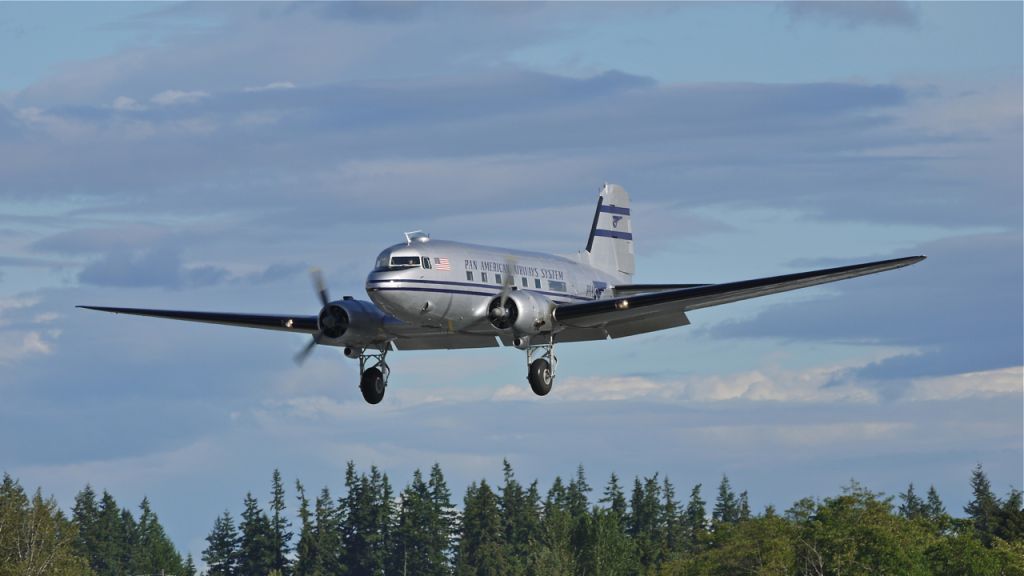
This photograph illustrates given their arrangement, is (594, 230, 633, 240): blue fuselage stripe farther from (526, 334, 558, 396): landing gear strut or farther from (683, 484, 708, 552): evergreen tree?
(683, 484, 708, 552): evergreen tree

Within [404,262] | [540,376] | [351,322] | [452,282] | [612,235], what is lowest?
[540,376]

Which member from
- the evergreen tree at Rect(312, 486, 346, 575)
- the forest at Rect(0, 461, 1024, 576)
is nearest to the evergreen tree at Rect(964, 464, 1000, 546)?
the forest at Rect(0, 461, 1024, 576)

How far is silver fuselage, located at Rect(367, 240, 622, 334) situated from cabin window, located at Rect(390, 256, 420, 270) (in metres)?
0.07

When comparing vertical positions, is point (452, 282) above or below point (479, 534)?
below

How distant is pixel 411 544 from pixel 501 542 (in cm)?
1100

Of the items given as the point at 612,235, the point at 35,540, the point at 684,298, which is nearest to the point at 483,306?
the point at 684,298

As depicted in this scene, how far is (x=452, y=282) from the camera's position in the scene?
47.1m

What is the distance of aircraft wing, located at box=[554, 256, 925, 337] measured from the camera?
47156 mm

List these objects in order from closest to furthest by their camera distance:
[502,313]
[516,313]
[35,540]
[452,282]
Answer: [452,282]
[516,313]
[502,313]
[35,540]

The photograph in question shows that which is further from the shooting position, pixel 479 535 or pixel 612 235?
pixel 479 535

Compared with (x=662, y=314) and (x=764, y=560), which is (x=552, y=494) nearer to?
(x=764, y=560)

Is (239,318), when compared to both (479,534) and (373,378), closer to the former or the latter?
(373,378)

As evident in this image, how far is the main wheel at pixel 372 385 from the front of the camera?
50.8m

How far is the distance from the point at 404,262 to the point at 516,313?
13.0 ft
